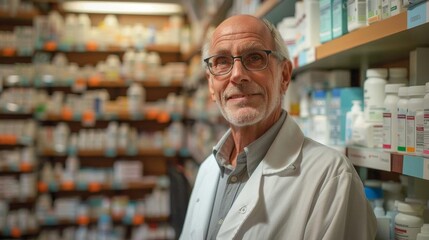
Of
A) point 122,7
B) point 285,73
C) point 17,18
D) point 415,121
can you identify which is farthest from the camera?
point 122,7

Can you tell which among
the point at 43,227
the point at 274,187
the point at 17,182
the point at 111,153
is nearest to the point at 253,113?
the point at 274,187

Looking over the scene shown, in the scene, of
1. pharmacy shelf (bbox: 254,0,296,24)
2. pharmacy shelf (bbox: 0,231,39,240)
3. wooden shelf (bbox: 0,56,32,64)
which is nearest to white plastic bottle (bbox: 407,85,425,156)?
pharmacy shelf (bbox: 254,0,296,24)

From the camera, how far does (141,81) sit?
5008mm

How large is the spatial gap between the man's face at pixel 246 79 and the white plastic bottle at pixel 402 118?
15.6 inches

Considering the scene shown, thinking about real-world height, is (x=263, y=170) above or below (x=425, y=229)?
above

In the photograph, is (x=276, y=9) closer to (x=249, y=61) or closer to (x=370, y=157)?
(x=249, y=61)

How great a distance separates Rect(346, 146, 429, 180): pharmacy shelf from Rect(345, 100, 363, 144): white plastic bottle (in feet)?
0.18

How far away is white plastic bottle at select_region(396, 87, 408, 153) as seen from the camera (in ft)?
3.59

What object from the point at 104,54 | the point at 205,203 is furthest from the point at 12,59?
the point at 205,203

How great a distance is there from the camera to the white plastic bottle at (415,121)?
3.37 feet

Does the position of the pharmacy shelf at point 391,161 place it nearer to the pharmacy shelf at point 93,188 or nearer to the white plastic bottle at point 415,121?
the white plastic bottle at point 415,121

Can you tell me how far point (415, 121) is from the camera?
1049 mm

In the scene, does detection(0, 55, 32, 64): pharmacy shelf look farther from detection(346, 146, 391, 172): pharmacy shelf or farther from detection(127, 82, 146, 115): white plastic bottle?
detection(346, 146, 391, 172): pharmacy shelf

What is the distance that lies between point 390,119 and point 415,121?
117mm
